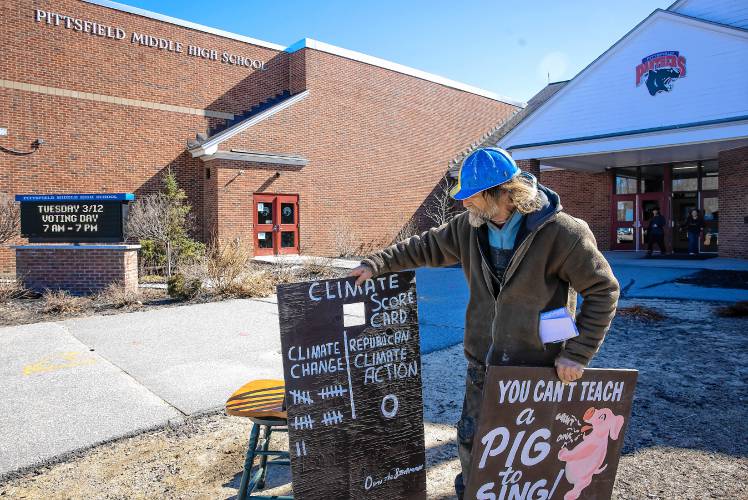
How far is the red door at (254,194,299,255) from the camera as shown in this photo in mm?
19250

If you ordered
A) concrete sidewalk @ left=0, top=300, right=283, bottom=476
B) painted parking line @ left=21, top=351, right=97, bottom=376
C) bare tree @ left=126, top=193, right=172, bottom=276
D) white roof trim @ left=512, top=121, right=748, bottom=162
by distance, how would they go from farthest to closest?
bare tree @ left=126, top=193, right=172, bottom=276, white roof trim @ left=512, top=121, right=748, bottom=162, painted parking line @ left=21, top=351, right=97, bottom=376, concrete sidewalk @ left=0, top=300, right=283, bottom=476

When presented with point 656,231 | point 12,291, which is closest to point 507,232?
point 12,291

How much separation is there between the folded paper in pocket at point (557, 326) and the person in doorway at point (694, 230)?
19680mm

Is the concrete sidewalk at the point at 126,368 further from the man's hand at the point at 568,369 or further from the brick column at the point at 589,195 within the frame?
the brick column at the point at 589,195

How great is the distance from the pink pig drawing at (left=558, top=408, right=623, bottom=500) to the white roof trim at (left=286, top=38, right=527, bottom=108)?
68.7 ft

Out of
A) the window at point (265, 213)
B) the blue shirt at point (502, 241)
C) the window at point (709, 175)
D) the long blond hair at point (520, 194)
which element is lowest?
the blue shirt at point (502, 241)

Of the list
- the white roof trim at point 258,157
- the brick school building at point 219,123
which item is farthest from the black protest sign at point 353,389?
the white roof trim at point 258,157

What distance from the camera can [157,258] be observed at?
48.8 feet

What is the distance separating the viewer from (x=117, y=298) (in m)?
9.42

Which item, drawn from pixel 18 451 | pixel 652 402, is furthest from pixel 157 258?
pixel 652 402

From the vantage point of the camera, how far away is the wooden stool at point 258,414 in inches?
111

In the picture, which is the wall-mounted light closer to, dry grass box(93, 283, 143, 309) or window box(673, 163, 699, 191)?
dry grass box(93, 283, 143, 309)

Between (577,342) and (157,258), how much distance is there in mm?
14397

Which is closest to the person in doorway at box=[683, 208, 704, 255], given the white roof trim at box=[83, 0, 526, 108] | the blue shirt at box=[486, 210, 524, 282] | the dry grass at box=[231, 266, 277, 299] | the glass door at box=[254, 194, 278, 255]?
the white roof trim at box=[83, 0, 526, 108]
